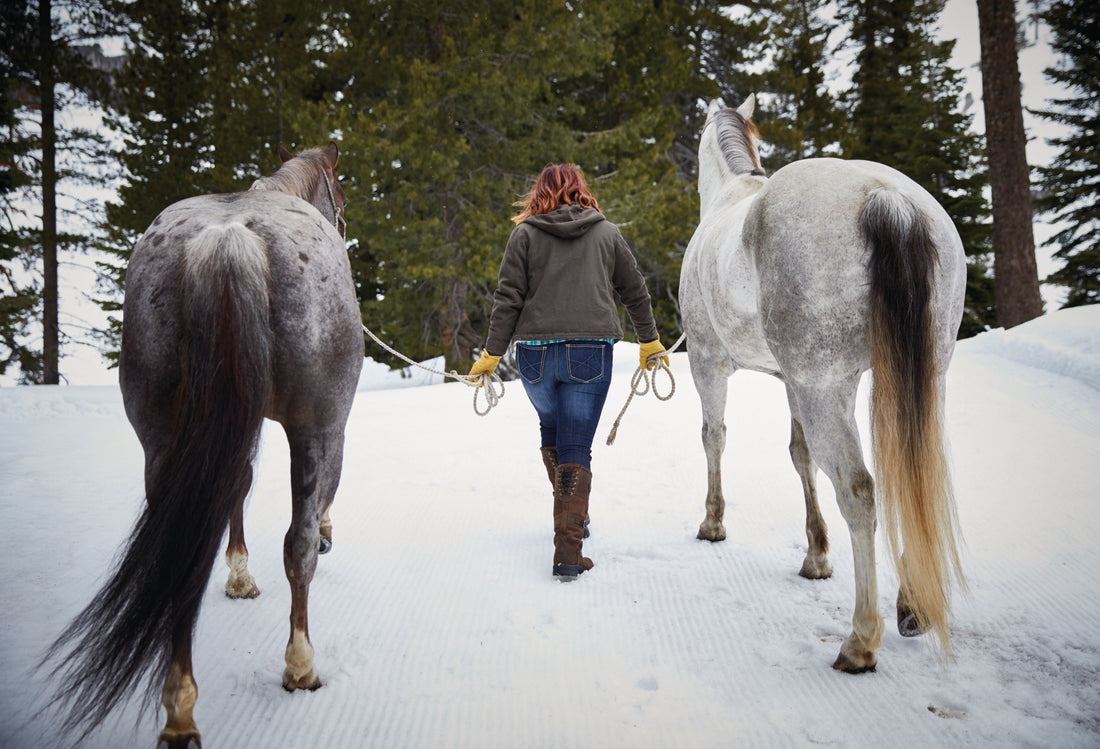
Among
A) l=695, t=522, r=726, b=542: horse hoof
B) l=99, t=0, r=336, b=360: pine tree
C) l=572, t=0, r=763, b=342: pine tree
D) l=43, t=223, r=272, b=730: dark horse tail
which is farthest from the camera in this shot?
l=99, t=0, r=336, b=360: pine tree

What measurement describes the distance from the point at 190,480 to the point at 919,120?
16.8m

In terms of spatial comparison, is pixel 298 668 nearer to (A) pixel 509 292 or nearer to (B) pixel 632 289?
(A) pixel 509 292

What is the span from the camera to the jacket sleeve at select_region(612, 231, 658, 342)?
3340 mm

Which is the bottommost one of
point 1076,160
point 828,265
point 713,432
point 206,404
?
point 713,432

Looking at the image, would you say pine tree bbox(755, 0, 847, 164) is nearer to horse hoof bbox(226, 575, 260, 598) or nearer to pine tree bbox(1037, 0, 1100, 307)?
pine tree bbox(1037, 0, 1100, 307)

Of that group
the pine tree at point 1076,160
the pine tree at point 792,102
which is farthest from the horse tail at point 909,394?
the pine tree at point 1076,160

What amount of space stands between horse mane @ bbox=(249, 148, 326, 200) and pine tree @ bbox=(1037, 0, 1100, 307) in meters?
14.1

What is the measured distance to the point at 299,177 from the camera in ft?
10.3

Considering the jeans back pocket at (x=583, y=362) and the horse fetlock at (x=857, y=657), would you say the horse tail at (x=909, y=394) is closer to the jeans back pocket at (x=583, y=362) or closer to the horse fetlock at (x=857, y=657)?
the horse fetlock at (x=857, y=657)

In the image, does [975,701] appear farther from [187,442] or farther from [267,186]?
[267,186]

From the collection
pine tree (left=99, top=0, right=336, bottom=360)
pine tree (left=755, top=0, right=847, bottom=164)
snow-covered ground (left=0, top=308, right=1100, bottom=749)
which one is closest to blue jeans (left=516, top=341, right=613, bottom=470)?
snow-covered ground (left=0, top=308, right=1100, bottom=749)

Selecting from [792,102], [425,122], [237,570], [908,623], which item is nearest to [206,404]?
[237,570]


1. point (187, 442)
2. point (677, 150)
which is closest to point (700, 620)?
point (187, 442)

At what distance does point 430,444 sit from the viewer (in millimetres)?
6188
